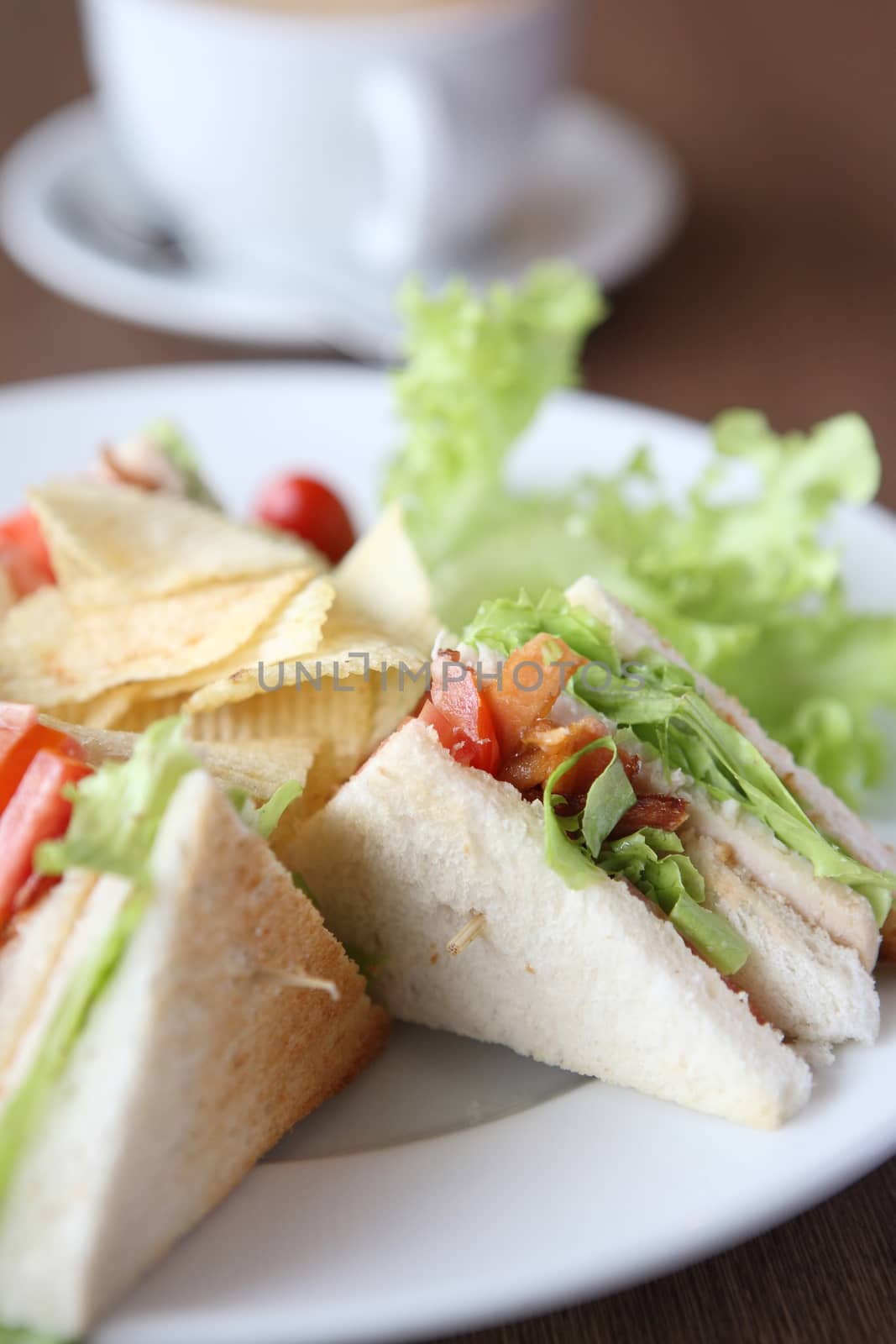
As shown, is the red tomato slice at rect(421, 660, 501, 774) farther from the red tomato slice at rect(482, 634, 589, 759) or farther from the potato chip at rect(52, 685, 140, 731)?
the potato chip at rect(52, 685, 140, 731)

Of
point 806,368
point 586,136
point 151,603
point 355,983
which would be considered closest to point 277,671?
point 151,603

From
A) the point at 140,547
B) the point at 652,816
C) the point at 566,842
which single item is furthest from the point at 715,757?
the point at 140,547

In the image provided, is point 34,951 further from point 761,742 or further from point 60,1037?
point 761,742

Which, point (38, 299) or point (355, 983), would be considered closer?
point (355, 983)

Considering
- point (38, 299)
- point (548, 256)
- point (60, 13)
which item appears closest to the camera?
point (548, 256)

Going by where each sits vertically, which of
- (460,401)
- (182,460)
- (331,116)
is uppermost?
(331,116)

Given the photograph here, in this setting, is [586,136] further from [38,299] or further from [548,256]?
[38,299]
